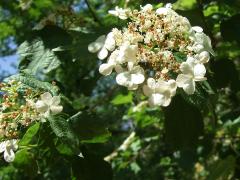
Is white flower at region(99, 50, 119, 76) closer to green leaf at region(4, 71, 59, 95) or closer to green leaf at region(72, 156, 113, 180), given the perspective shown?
green leaf at region(4, 71, 59, 95)

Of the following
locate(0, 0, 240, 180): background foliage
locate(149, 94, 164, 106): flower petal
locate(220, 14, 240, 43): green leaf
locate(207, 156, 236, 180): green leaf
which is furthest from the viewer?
locate(207, 156, 236, 180): green leaf

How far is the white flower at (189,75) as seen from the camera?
101 centimetres

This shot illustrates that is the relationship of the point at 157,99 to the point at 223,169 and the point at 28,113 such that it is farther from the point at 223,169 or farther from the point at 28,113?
the point at 223,169

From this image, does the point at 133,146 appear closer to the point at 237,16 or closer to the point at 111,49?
the point at 237,16

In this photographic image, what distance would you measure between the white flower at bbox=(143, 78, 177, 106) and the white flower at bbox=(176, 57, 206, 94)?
0.07 ft

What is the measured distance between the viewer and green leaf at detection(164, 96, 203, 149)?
1.41 metres

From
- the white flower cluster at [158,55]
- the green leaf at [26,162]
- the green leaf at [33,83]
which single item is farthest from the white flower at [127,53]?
the green leaf at [26,162]

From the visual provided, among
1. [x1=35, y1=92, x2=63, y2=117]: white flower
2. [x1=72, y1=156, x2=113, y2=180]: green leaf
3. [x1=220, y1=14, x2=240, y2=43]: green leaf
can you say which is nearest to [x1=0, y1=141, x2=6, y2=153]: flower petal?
[x1=35, y1=92, x2=63, y2=117]: white flower

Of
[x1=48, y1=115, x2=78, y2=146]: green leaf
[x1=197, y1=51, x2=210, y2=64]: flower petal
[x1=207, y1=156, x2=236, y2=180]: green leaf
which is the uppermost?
[x1=197, y1=51, x2=210, y2=64]: flower petal

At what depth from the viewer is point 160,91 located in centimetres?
100

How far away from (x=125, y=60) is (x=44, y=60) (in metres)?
0.72

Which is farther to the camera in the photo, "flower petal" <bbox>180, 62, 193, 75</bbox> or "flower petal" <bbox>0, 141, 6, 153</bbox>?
"flower petal" <bbox>0, 141, 6, 153</bbox>

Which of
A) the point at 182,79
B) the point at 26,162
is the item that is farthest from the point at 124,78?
the point at 26,162

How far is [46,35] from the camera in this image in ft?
5.73
